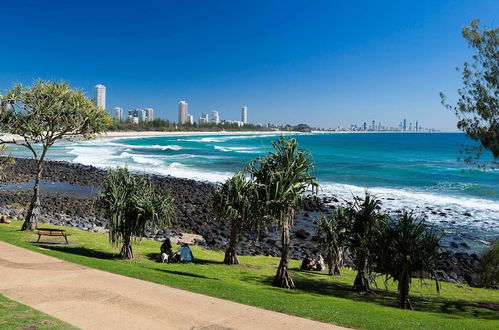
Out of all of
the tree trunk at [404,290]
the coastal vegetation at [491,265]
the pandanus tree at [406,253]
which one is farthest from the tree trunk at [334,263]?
the coastal vegetation at [491,265]

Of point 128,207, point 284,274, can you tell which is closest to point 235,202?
point 284,274

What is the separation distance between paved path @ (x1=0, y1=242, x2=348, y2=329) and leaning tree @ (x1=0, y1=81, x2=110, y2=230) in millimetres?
6817

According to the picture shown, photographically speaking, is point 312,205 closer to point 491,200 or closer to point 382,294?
point 491,200

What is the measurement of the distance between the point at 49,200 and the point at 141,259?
1910 cm

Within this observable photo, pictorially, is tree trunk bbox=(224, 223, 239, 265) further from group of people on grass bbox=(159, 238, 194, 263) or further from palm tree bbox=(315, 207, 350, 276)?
palm tree bbox=(315, 207, 350, 276)

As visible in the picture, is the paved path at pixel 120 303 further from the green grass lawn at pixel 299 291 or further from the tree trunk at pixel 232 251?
the tree trunk at pixel 232 251

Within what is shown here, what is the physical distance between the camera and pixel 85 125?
58.3 ft

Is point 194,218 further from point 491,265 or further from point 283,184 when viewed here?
point 491,265

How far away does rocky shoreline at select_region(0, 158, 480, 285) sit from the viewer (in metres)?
20.4

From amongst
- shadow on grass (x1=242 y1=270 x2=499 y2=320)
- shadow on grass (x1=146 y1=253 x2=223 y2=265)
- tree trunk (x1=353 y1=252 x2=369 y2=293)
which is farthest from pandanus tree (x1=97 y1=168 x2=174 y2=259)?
tree trunk (x1=353 y1=252 x2=369 y2=293)

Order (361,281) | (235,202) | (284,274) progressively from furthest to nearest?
1. (235,202)
2. (361,281)
3. (284,274)

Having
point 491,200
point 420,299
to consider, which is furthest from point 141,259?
point 491,200

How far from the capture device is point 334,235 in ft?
47.3

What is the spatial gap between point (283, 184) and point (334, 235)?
3538 millimetres
